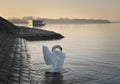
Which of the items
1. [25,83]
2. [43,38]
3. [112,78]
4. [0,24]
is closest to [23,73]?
[25,83]

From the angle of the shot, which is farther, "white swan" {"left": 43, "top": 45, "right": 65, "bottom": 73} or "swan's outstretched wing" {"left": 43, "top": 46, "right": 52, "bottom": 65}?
"swan's outstretched wing" {"left": 43, "top": 46, "right": 52, "bottom": 65}

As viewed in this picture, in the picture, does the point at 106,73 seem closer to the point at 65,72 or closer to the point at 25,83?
the point at 65,72

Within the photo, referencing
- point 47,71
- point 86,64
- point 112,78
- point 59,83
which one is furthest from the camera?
point 86,64

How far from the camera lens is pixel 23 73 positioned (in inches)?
836

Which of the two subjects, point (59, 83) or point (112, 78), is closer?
point (59, 83)

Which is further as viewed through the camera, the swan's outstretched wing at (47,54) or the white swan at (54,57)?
the swan's outstretched wing at (47,54)

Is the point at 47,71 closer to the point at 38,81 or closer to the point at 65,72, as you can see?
the point at 65,72

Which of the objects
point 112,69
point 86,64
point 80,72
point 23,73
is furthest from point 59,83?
point 86,64

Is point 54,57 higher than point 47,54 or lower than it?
lower

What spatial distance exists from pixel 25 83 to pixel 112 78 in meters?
5.84

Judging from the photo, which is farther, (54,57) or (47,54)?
(47,54)

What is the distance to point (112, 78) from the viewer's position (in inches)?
841

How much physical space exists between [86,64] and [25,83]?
10863mm

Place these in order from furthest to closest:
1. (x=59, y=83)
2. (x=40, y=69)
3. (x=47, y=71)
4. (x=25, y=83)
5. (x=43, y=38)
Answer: (x=43, y=38)
(x=40, y=69)
(x=47, y=71)
(x=59, y=83)
(x=25, y=83)
